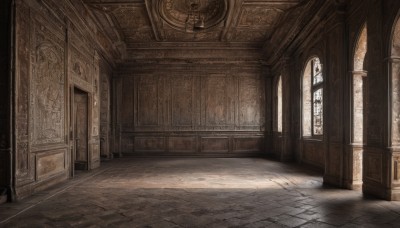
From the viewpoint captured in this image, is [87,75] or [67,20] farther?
[87,75]

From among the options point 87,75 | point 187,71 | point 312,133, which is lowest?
point 312,133

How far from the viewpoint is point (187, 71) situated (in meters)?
13.3

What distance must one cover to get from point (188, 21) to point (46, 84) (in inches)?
200

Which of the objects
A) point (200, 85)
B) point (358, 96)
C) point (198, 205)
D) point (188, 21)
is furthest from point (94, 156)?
point (358, 96)

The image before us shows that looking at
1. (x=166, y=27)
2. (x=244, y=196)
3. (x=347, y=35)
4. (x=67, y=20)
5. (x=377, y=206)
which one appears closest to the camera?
(x=377, y=206)

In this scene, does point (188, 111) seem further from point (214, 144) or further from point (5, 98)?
point (5, 98)

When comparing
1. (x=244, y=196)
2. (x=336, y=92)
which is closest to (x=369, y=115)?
(x=336, y=92)

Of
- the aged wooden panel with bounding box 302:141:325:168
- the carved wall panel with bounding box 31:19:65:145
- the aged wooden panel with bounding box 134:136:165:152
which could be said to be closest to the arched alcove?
the aged wooden panel with bounding box 302:141:325:168

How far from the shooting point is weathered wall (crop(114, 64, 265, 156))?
43.3ft

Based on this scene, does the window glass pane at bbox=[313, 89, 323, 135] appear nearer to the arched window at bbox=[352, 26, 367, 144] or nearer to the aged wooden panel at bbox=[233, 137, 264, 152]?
the arched window at bbox=[352, 26, 367, 144]

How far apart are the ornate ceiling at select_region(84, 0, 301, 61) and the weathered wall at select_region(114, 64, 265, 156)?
1.34m

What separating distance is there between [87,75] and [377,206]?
805cm

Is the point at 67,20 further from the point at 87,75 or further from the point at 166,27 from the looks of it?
the point at 166,27

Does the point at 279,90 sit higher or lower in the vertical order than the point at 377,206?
higher
